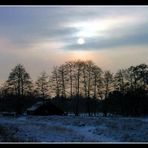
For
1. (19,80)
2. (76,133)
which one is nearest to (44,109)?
(19,80)

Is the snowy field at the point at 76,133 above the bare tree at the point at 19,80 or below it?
below

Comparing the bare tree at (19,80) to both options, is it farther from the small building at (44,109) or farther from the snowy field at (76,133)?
the snowy field at (76,133)

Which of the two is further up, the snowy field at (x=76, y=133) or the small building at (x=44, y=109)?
the small building at (x=44, y=109)

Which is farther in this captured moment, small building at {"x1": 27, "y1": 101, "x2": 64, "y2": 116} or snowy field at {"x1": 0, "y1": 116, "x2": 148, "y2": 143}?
small building at {"x1": 27, "y1": 101, "x2": 64, "y2": 116}

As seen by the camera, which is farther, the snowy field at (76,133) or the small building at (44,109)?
the small building at (44,109)

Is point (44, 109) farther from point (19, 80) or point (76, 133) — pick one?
point (76, 133)

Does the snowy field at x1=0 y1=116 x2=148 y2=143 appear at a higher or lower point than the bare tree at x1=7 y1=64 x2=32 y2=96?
lower

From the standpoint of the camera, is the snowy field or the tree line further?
the tree line

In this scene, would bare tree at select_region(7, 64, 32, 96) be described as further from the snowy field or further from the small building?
the snowy field

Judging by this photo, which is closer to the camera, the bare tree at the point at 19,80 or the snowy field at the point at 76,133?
the snowy field at the point at 76,133
